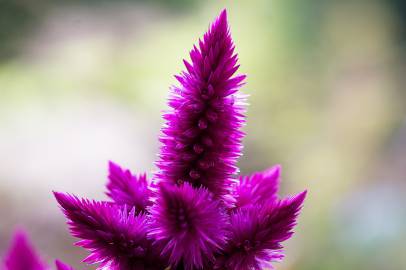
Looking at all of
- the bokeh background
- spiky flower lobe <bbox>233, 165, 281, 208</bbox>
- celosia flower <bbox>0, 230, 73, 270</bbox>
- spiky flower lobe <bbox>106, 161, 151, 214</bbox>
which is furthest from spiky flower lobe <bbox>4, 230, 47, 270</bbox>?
the bokeh background

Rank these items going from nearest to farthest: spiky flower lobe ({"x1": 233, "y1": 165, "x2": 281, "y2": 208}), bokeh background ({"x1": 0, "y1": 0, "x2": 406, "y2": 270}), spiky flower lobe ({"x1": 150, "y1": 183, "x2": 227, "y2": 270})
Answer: spiky flower lobe ({"x1": 150, "y1": 183, "x2": 227, "y2": 270}) → spiky flower lobe ({"x1": 233, "y1": 165, "x2": 281, "y2": 208}) → bokeh background ({"x1": 0, "y1": 0, "x2": 406, "y2": 270})

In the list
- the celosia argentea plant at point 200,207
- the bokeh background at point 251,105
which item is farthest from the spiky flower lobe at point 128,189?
the bokeh background at point 251,105

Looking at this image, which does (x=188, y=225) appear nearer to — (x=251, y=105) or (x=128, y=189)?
(x=128, y=189)

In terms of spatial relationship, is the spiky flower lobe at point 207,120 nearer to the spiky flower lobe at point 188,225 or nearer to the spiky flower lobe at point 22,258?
the spiky flower lobe at point 188,225

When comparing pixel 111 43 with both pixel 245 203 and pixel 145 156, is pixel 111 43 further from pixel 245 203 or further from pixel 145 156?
pixel 245 203

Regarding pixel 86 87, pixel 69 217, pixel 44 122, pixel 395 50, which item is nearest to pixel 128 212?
pixel 69 217

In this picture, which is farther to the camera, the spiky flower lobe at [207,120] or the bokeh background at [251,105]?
the bokeh background at [251,105]

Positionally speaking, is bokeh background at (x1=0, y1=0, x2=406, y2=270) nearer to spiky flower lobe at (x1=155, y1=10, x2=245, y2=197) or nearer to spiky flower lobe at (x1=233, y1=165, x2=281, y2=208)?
spiky flower lobe at (x1=233, y1=165, x2=281, y2=208)
